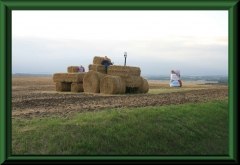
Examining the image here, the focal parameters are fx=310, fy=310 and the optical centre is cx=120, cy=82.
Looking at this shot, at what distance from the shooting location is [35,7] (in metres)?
6.03

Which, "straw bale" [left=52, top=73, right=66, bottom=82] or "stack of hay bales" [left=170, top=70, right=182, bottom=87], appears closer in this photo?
"straw bale" [left=52, top=73, right=66, bottom=82]

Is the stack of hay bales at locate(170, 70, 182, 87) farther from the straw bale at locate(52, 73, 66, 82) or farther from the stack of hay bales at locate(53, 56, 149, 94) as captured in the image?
the straw bale at locate(52, 73, 66, 82)

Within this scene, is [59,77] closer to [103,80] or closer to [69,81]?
[69,81]

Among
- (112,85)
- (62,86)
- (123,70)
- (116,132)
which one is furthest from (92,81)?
(116,132)

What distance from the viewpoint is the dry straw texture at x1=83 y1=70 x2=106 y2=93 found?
64.3 feet

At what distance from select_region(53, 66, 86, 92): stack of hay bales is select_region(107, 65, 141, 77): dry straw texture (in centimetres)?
221

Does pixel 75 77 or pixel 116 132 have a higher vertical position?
pixel 75 77

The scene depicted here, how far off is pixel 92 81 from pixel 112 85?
1.81m

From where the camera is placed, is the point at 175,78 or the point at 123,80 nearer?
the point at 123,80

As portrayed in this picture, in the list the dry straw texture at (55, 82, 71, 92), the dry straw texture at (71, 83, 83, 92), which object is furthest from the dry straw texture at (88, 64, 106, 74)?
the dry straw texture at (55, 82, 71, 92)

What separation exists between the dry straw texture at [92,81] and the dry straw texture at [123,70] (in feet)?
2.53

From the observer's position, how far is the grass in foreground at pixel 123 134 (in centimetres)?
805

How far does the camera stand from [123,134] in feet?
29.3

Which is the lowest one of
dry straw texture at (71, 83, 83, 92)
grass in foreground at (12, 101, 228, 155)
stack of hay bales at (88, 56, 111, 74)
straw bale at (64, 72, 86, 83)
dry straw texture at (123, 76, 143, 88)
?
grass in foreground at (12, 101, 228, 155)
